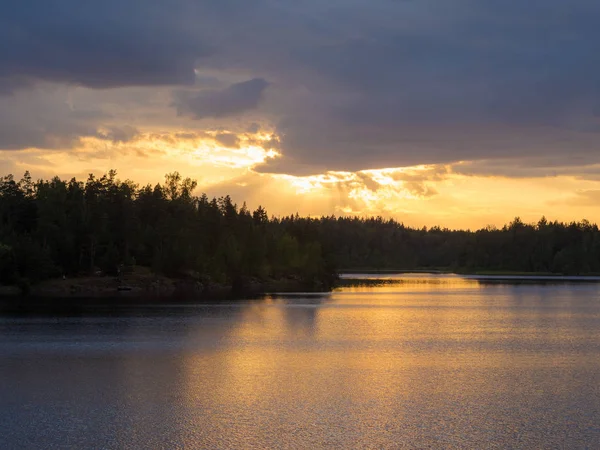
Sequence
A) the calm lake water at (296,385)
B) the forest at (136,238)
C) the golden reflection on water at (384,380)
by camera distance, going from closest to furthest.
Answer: the calm lake water at (296,385) < the golden reflection on water at (384,380) < the forest at (136,238)

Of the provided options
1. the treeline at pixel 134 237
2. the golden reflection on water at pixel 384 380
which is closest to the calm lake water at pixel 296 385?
the golden reflection on water at pixel 384 380

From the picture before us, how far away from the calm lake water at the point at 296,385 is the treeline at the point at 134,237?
6068cm

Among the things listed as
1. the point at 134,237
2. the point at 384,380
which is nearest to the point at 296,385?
the point at 384,380

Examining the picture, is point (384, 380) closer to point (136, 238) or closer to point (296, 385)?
point (296, 385)

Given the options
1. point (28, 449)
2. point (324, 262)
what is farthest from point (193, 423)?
point (324, 262)

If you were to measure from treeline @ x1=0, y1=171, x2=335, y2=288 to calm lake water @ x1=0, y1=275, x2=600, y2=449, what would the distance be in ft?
199

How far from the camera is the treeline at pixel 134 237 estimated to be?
423ft

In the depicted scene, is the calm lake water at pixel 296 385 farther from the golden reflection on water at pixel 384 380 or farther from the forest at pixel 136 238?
the forest at pixel 136 238

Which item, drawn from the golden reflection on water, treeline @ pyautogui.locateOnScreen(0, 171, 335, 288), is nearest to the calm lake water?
the golden reflection on water

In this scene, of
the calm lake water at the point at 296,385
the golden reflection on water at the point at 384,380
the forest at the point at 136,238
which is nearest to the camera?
the calm lake water at the point at 296,385

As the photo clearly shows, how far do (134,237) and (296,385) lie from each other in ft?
365

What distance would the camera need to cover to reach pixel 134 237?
14350cm

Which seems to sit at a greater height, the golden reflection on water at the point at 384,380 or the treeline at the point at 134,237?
the treeline at the point at 134,237

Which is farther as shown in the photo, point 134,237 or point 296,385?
point 134,237
